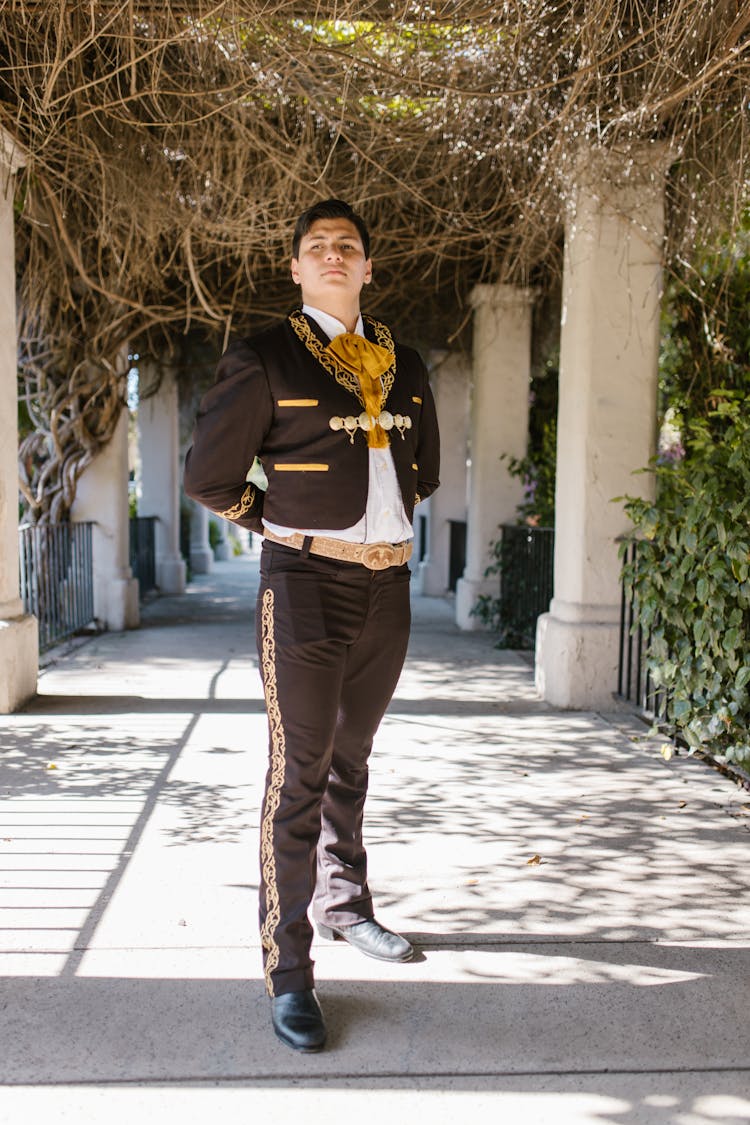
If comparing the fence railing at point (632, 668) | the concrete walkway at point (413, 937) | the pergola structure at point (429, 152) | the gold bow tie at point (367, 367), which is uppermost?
the pergola structure at point (429, 152)

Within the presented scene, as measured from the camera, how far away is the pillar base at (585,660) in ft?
21.2

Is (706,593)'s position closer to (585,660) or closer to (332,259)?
(585,660)

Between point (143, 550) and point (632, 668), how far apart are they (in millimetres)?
8917

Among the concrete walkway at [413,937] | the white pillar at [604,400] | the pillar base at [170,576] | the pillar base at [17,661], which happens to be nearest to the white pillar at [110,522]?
the pillar base at [17,661]

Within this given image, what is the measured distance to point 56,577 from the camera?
30.2 feet

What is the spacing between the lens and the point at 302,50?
205 inches

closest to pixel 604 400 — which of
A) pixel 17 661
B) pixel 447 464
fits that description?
pixel 17 661

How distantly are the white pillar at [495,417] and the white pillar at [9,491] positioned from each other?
5.16 metres

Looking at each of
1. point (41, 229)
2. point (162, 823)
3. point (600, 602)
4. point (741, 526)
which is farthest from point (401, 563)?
point (41, 229)

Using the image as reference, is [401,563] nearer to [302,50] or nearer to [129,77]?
[302,50]

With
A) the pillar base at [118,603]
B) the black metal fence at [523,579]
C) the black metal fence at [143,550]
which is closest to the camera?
the black metal fence at [523,579]

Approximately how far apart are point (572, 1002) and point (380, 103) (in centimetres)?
557

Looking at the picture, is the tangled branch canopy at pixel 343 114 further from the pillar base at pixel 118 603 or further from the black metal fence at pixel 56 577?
the pillar base at pixel 118 603

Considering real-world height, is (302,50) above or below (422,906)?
→ above
